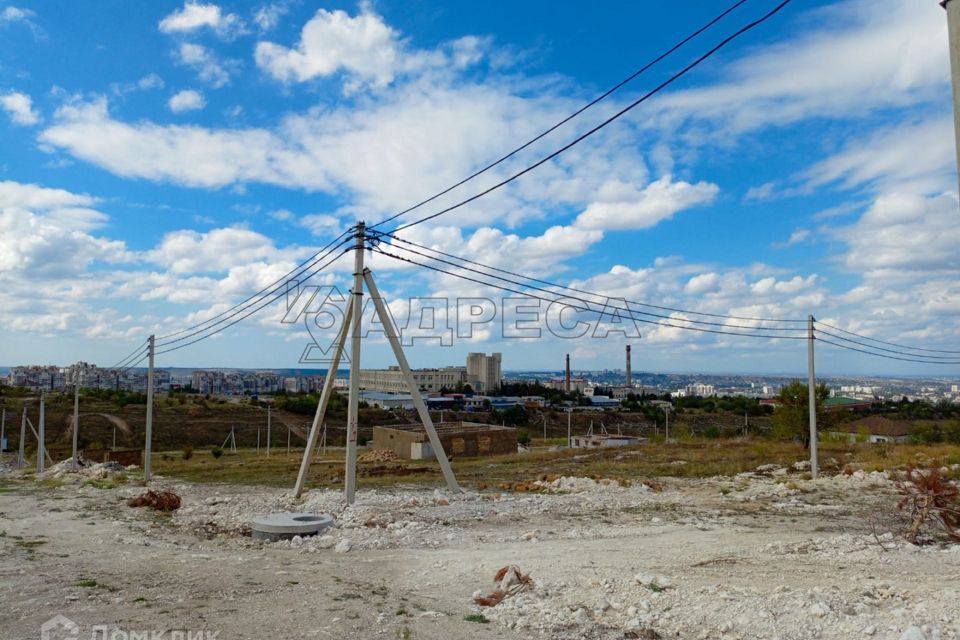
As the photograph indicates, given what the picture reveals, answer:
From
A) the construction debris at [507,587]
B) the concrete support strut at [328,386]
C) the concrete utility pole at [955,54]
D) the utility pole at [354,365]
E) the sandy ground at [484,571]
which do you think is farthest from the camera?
the concrete support strut at [328,386]

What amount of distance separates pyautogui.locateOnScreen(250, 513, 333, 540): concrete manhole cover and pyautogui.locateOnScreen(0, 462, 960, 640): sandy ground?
0.30 metres

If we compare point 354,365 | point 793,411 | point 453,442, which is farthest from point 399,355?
point 793,411

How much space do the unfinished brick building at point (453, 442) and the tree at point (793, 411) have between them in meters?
16.1

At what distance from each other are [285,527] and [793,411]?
31.9m

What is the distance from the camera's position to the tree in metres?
34.4

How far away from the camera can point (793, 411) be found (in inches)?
1383

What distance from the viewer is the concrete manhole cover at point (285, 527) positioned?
432 inches

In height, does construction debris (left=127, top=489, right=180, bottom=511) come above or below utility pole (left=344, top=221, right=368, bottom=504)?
below

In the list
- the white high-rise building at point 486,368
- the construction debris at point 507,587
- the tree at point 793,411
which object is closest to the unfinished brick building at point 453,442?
the tree at point 793,411

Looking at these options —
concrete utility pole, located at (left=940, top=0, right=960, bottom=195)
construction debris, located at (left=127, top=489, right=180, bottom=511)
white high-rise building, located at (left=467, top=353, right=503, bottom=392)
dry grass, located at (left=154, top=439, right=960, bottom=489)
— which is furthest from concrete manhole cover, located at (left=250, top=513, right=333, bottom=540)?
white high-rise building, located at (left=467, top=353, right=503, bottom=392)

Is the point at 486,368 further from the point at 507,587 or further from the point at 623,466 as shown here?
the point at 507,587

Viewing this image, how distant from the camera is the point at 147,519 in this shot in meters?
13.6

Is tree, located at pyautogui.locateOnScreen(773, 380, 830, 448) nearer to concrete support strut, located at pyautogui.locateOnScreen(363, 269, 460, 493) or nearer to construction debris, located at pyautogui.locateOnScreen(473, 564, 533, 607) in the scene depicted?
concrete support strut, located at pyautogui.locateOnScreen(363, 269, 460, 493)

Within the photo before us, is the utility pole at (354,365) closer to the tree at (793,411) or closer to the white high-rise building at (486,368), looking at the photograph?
the tree at (793,411)
